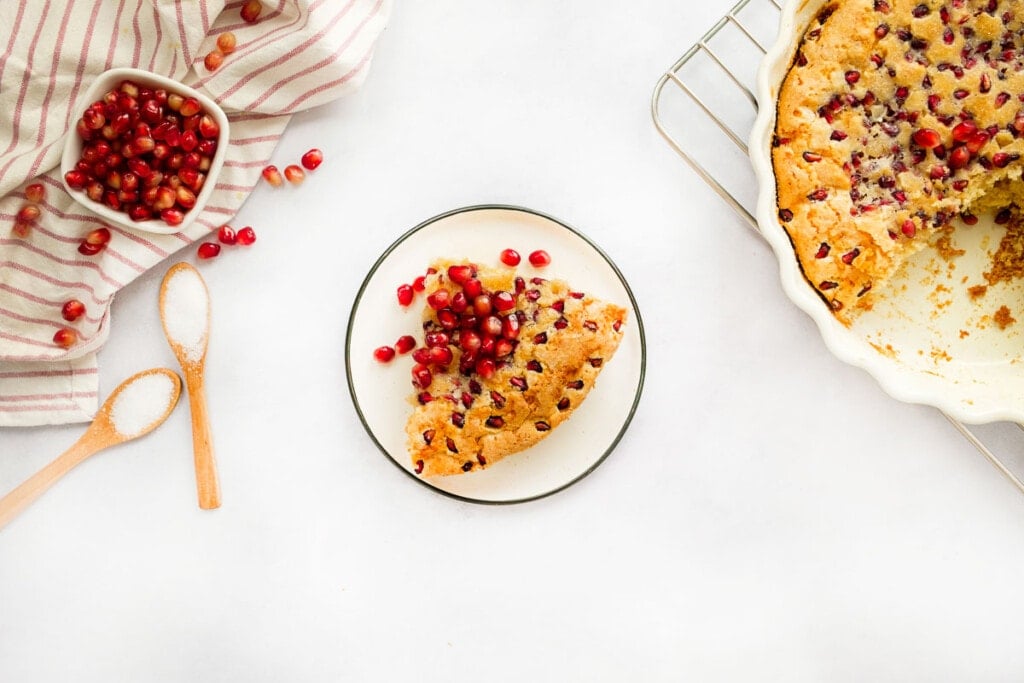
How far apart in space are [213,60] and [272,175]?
1.31 ft

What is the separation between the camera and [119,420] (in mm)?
2434

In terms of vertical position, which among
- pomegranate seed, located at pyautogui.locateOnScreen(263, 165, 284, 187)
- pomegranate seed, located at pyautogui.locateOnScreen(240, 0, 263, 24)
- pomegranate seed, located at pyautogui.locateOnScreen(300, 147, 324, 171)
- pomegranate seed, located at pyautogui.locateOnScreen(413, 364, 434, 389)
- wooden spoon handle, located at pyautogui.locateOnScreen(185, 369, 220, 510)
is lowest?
wooden spoon handle, located at pyautogui.locateOnScreen(185, 369, 220, 510)

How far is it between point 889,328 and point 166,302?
2.38m

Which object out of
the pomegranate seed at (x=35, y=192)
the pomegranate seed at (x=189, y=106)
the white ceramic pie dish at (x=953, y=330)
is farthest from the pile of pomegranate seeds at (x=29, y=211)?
the white ceramic pie dish at (x=953, y=330)

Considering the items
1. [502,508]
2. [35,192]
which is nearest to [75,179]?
[35,192]

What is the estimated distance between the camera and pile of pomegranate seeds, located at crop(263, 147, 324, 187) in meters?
2.42

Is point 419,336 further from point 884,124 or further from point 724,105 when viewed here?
point 884,124

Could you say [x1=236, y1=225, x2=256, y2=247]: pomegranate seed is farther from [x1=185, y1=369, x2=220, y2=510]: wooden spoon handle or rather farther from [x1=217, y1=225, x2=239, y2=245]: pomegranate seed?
[x1=185, y1=369, x2=220, y2=510]: wooden spoon handle

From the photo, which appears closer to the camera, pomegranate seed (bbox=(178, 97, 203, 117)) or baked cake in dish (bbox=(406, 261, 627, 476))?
baked cake in dish (bbox=(406, 261, 627, 476))

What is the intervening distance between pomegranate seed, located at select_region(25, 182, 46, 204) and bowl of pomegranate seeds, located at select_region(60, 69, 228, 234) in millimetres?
126

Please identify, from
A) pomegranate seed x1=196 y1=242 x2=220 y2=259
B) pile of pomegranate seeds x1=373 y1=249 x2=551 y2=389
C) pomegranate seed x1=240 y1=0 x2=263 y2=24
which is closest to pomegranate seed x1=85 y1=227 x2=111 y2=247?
pomegranate seed x1=196 y1=242 x2=220 y2=259

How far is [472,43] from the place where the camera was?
97.1 inches

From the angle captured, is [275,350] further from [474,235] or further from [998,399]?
[998,399]

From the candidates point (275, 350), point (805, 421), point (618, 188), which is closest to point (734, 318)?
point (805, 421)
